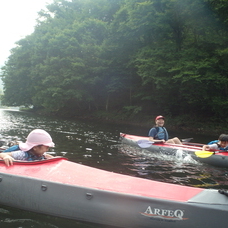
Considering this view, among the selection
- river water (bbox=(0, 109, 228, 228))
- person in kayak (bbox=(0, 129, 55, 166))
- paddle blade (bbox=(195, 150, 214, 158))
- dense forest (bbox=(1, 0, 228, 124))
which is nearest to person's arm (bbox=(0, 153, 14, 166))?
person in kayak (bbox=(0, 129, 55, 166))

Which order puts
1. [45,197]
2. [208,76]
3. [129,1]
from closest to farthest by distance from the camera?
[45,197], [208,76], [129,1]

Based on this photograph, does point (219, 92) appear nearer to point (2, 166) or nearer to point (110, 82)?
point (110, 82)

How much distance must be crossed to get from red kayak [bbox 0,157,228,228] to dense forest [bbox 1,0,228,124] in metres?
15.0

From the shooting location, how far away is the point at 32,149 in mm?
3773

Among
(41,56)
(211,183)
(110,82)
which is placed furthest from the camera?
(41,56)

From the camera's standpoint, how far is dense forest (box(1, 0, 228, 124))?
17.8 metres

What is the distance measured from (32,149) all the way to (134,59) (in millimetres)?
20733

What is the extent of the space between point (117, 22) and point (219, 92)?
1215 cm

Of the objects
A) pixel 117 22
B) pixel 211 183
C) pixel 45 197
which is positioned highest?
pixel 117 22

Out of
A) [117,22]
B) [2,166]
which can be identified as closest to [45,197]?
[2,166]

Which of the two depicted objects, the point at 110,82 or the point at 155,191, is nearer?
the point at 155,191

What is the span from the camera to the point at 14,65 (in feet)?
127

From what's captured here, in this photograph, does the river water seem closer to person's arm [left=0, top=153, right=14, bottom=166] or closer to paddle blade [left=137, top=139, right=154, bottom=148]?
paddle blade [left=137, top=139, right=154, bottom=148]

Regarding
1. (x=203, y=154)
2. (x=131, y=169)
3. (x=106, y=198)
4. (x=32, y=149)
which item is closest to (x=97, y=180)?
(x=106, y=198)
